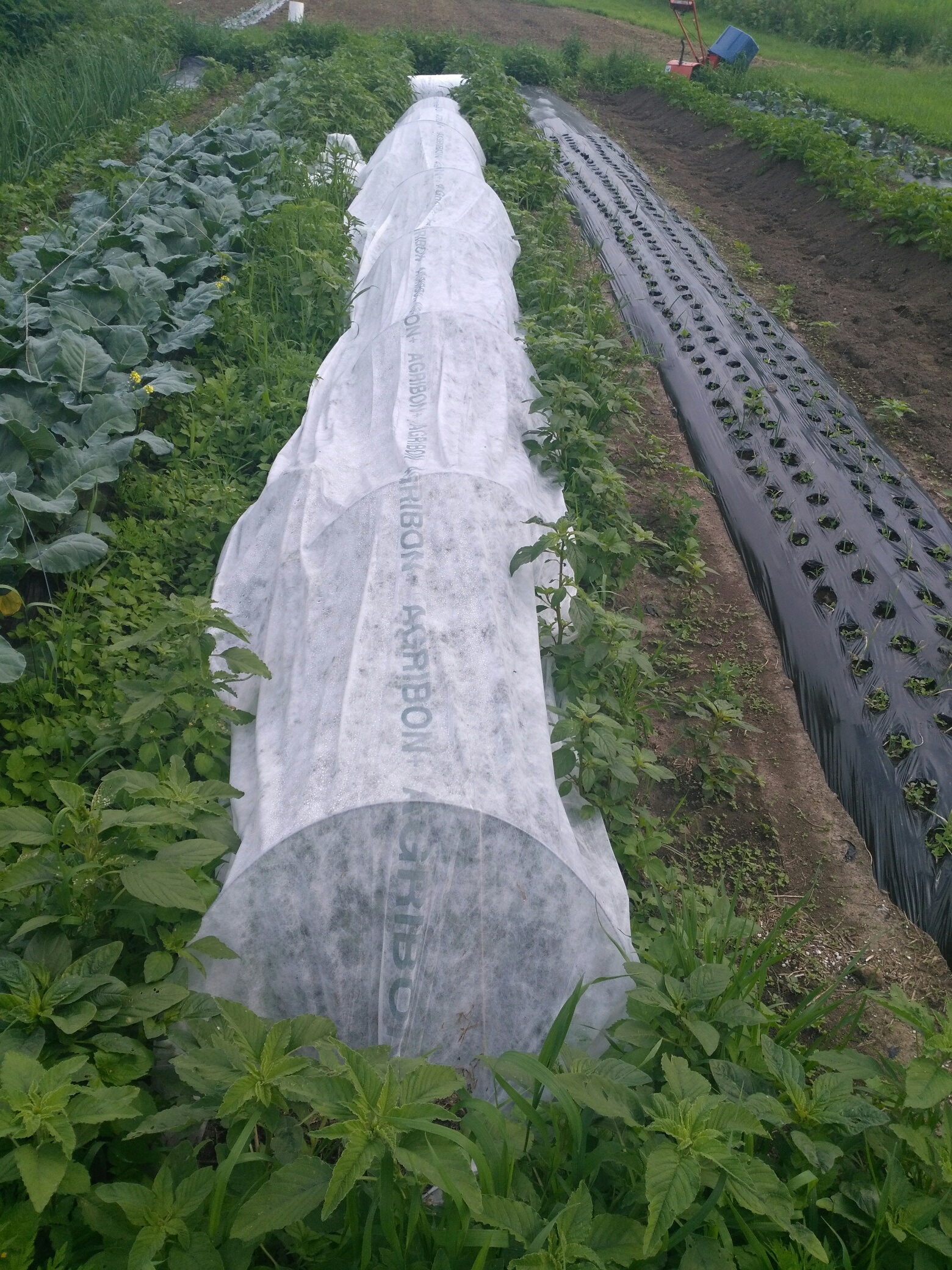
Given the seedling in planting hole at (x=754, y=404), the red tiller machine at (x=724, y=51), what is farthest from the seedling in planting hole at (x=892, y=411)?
the red tiller machine at (x=724, y=51)

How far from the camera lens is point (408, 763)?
1728mm

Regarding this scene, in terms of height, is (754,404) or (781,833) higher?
(754,404)

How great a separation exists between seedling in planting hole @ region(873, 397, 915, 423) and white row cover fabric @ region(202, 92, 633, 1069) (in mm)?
2404

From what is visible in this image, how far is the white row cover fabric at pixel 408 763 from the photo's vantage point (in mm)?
1642

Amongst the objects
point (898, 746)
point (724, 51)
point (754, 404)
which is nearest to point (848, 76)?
point (724, 51)

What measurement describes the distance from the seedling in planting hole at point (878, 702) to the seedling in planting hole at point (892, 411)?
2.11m

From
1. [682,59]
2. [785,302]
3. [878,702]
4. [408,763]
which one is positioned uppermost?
[682,59]

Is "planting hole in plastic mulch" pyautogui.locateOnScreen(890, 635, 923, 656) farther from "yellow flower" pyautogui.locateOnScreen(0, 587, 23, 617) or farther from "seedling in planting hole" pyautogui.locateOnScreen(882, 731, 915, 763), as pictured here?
"yellow flower" pyautogui.locateOnScreen(0, 587, 23, 617)

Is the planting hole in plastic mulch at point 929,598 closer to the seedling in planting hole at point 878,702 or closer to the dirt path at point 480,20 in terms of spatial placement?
the seedling in planting hole at point 878,702

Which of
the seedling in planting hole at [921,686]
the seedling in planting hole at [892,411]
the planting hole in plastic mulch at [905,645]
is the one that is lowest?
the seedling in planting hole at [921,686]

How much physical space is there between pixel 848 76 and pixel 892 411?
1310 cm

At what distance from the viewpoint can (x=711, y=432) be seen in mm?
4121

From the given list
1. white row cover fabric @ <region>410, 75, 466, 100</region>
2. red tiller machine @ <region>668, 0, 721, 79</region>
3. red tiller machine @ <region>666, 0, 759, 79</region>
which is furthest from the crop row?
white row cover fabric @ <region>410, 75, 466, 100</region>

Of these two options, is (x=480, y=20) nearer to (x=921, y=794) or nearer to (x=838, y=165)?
(x=838, y=165)
